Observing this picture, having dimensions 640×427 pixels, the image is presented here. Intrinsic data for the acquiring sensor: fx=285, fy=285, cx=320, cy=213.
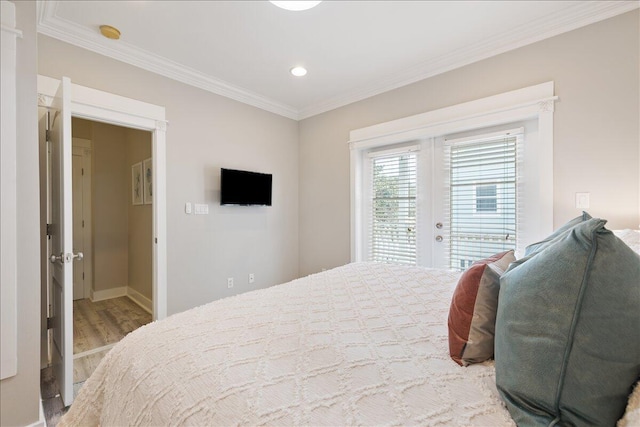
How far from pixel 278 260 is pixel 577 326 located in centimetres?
365

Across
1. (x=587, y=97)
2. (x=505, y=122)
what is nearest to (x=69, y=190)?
(x=505, y=122)

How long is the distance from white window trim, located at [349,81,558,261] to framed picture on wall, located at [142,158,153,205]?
2.77m

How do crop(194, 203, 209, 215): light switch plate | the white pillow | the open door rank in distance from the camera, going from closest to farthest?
1. the white pillow
2. the open door
3. crop(194, 203, 209, 215): light switch plate

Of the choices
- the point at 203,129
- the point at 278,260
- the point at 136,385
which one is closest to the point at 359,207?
the point at 278,260

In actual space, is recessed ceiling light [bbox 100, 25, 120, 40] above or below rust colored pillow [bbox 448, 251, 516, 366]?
above

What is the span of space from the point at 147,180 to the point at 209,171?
1204 millimetres

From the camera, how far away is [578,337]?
0.62 m

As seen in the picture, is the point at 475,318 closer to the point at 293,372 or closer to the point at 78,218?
the point at 293,372


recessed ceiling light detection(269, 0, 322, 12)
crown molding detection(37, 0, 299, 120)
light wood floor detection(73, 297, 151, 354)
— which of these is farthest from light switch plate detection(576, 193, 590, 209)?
light wood floor detection(73, 297, 151, 354)

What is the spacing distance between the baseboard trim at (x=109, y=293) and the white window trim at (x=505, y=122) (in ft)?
13.9

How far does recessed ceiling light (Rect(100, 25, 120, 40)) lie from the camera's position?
7.66 feet

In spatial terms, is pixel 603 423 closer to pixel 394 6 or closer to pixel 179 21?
pixel 394 6

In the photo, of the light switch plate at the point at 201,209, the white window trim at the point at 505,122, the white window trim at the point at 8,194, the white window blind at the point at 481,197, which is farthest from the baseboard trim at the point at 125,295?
the white window blind at the point at 481,197

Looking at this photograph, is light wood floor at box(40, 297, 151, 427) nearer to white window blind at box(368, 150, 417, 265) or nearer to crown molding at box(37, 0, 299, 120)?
crown molding at box(37, 0, 299, 120)
